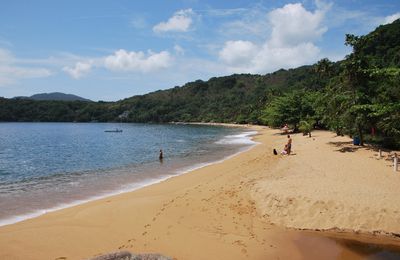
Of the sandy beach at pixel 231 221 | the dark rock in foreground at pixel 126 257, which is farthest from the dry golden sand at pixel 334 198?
the dark rock in foreground at pixel 126 257

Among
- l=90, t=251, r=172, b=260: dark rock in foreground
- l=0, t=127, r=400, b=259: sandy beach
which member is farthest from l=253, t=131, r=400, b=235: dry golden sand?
l=90, t=251, r=172, b=260: dark rock in foreground

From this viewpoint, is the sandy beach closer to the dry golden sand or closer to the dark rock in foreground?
the dry golden sand

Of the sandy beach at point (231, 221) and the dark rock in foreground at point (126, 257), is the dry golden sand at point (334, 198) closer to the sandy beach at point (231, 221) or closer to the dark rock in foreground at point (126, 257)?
the sandy beach at point (231, 221)

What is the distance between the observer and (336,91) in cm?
3011

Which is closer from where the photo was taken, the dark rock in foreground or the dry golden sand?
the dark rock in foreground

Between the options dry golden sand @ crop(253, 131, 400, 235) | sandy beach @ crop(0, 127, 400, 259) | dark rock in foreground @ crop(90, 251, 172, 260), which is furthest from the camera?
dry golden sand @ crop(253, 131, 400, 235)

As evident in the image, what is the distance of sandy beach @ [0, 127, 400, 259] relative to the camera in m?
10.9

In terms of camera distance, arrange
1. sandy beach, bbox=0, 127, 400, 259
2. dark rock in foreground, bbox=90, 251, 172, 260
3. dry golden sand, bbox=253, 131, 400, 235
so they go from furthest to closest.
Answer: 1. dry golden sand, bbox=253, 131, 400, 235
2. sandy beach, bbox=0, 127, 400, 259
3. dark rock in foreground, bbox=90, 251, 172, 260

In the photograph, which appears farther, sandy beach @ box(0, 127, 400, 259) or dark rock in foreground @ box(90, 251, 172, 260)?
sandy beach @ box(0, 127, 400, 259)

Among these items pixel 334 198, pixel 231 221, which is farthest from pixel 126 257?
pixel 334 198

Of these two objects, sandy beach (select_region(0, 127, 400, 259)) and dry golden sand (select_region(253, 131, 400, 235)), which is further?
dry golden sand (select_region(253, 131, 400, 235))

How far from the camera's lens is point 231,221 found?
13.2 metres

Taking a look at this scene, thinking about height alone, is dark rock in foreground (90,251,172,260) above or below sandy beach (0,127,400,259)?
above

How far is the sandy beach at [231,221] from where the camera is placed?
10.9 metres
